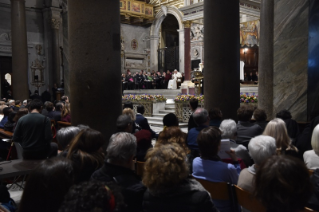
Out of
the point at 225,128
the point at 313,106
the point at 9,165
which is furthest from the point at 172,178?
the point at 313,106

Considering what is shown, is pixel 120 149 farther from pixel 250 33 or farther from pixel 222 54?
pixel 250 33

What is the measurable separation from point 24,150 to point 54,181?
10.9 ft

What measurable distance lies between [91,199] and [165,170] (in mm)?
Answer: 774

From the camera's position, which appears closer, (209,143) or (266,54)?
(209,143)

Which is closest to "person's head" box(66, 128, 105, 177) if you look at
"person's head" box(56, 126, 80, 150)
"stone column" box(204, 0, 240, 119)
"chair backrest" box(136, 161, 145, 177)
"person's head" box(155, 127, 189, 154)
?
"person's head" box(56, 126, 80, 150)

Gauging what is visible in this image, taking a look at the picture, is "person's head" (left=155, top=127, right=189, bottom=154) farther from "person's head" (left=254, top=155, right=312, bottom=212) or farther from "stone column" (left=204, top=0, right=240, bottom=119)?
"person's head" (left=254, top=155, right=312, bottom=212)

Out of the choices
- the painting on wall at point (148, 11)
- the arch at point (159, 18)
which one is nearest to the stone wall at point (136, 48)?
the arch at point (159, 18)

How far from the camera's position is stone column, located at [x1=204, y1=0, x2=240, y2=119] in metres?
5.00

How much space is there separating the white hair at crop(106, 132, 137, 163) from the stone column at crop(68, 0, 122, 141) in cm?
140

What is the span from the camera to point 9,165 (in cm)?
379

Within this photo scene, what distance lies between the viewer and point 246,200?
2.24m

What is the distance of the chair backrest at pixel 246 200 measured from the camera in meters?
2.11

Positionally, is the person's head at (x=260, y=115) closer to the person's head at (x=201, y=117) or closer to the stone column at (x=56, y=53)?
the person's head at (x=201, y=117)

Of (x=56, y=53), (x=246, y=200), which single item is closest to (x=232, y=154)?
(x=246, y=200)
